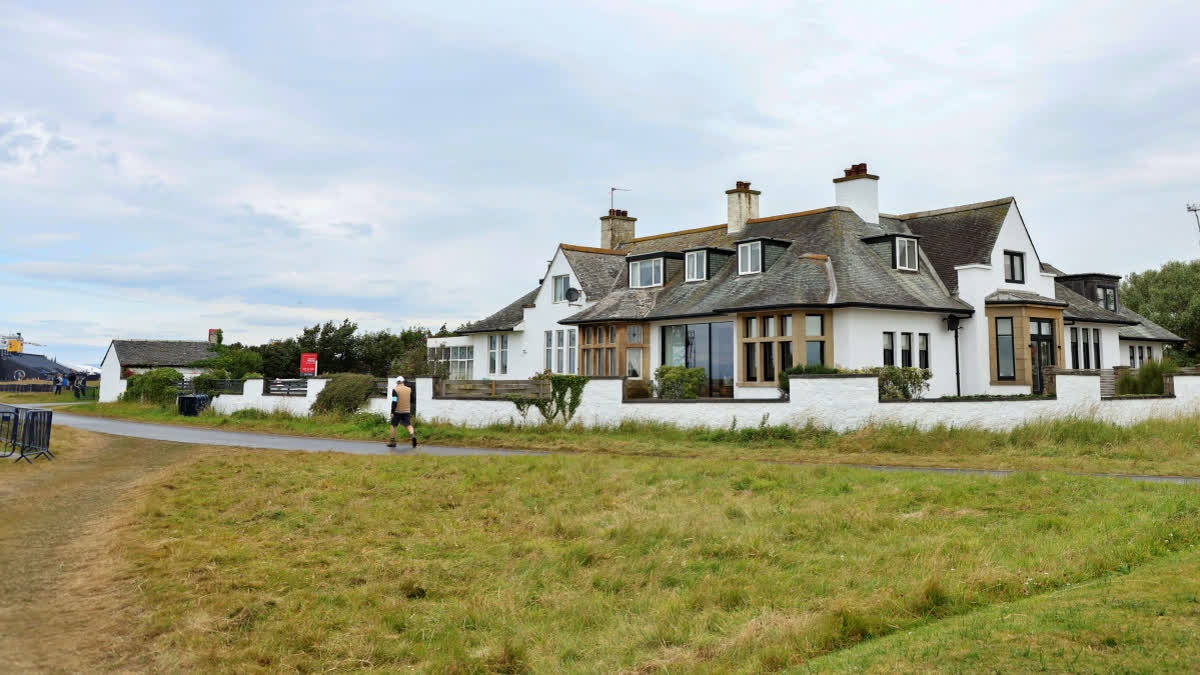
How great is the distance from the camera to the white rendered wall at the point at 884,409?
21.9 metres

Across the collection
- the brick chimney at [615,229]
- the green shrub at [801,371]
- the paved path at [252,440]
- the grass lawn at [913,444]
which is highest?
the brick chimney at [615,229]

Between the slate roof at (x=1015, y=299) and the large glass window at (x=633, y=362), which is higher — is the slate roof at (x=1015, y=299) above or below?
above

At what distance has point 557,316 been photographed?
129ft

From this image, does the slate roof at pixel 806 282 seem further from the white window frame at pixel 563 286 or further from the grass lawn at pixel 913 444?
the grass lawn at pixel 913 444

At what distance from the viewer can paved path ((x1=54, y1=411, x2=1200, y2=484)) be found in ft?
54.4

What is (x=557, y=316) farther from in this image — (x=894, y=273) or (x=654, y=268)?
(x=894, y=273)

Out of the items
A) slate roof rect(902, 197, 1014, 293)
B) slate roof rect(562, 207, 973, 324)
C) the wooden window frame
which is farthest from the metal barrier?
slate roof rect(902, 197, 1014, 293)

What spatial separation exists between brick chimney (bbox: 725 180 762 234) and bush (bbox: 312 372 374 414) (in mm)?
16666

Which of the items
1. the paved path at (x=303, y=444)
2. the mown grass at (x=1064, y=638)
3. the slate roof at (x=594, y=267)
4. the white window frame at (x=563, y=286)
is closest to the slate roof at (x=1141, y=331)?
the slate roof at (x=594, y=267)

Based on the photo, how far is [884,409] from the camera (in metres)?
22.3

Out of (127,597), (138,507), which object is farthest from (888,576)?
(138,507)

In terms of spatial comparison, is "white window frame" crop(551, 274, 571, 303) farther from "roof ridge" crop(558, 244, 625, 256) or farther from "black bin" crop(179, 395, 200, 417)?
"black bin" crop(179, 395, 200, 417)

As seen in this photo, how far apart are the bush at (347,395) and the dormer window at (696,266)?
13.1m

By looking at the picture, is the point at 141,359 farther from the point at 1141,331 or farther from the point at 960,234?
the point at 1141,331
